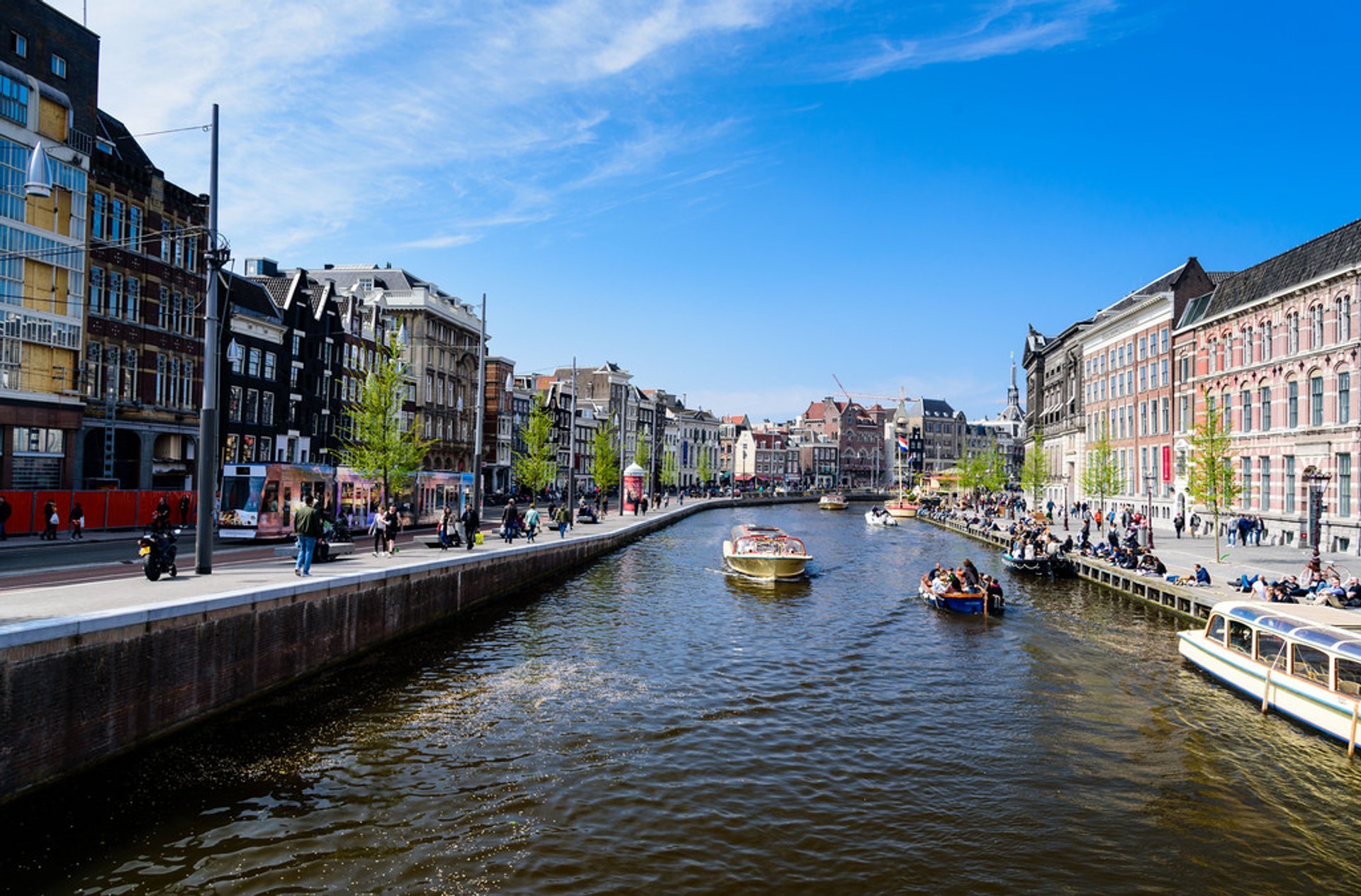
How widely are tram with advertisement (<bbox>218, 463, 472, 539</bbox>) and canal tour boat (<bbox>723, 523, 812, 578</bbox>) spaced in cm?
1799

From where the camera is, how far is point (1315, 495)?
1678 inches

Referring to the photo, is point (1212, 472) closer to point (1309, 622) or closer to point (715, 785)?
point (1309, 622)

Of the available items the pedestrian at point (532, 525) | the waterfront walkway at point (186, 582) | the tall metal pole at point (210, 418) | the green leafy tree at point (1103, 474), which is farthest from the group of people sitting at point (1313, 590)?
the green leafy tree at point (1103, 474)

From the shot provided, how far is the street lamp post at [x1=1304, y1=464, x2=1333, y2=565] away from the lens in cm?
4194

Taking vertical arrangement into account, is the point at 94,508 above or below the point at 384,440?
below

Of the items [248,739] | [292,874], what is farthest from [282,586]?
[292,874]

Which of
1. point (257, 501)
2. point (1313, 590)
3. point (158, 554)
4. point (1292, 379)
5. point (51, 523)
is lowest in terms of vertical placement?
point (1313, 590)

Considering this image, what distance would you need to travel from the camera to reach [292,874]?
11016 mm

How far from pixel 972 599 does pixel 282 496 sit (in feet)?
93.4

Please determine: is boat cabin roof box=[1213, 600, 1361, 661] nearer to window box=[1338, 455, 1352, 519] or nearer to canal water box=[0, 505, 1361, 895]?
canal water box=[0, 505, 1361, 895]

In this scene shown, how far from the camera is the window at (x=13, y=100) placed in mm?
39688

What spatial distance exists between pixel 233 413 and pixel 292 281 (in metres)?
11.7

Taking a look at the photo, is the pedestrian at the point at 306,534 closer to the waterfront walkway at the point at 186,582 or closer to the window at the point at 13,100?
the waterfront walkway at the point at 186,582

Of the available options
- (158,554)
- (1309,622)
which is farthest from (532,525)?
(1309,622)
